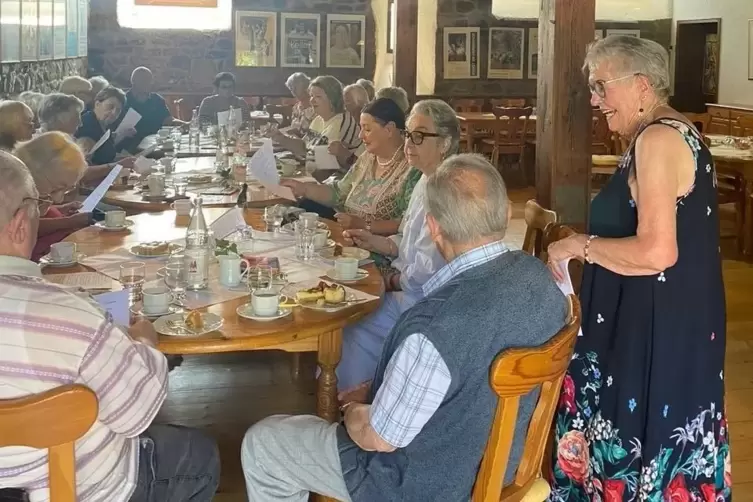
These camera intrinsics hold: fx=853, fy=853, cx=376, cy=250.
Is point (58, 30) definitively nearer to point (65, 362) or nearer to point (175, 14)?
point (175, 14)

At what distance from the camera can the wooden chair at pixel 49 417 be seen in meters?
1.45

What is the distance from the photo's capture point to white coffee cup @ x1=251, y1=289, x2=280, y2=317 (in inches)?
93.3

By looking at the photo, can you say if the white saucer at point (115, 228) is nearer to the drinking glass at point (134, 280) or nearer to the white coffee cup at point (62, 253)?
the white coffee cup at point (62, 253)

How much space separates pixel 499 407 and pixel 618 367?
0.76m

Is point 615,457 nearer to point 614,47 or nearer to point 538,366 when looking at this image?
point 538,366

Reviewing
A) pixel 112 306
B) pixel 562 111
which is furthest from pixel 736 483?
pixel 112 306

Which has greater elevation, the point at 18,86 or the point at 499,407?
the point at 18,86

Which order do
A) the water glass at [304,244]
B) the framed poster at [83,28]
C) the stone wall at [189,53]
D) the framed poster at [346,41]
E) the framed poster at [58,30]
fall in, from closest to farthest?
the water glass at [304,244], the framed poster at [58,30], the framed poster at [83,28], the stone wall at [189,53], the framed poster at [346,41]

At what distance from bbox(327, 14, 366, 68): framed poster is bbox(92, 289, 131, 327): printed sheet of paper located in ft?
33.3

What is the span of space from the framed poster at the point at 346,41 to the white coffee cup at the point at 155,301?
9.88m

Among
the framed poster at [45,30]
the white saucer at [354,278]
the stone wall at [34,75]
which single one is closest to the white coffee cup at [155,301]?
the white saucer at [354,278]

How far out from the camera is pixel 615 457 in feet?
7.82

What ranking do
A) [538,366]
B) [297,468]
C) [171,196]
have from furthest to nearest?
[171,196], [297,468], [538,366]

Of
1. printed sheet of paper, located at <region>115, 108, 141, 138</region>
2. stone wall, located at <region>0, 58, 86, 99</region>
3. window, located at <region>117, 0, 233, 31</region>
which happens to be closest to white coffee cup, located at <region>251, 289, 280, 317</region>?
printed sheet of paper, located at <region>115, 108, 141, 138</region>
